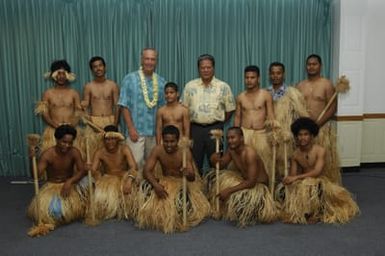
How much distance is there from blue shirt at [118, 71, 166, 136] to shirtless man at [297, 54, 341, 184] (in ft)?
4.81

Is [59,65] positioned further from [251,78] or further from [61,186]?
[251,78]

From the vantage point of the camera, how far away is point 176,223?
303 cm

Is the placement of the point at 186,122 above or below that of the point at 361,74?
below

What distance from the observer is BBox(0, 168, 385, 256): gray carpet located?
267 centimetres

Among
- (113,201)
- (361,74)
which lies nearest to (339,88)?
(361,74)

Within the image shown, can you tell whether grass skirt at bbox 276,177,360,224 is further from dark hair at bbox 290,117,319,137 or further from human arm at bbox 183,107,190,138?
human arm at bbox 183,107,190,138

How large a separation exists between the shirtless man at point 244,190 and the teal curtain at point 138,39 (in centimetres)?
152

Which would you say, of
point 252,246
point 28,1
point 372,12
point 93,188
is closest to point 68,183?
point 93,188

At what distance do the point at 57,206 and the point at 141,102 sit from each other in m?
1.25

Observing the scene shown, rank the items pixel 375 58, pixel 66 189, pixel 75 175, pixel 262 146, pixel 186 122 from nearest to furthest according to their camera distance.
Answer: pixel 66 189, pixel 75 175, pixel 262 146, pixel 186 122, pixel 375 58

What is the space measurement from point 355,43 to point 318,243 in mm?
2756

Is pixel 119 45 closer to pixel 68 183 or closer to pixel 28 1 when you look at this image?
pixel 28 1

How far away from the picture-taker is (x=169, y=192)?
3.11m

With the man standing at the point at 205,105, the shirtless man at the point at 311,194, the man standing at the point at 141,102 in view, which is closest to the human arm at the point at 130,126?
the man standing at the point at 141,102
